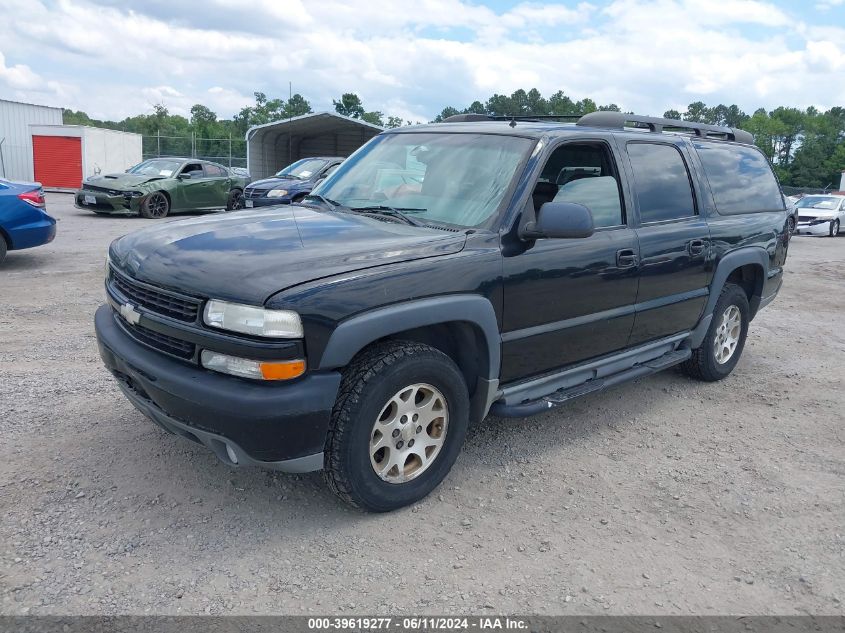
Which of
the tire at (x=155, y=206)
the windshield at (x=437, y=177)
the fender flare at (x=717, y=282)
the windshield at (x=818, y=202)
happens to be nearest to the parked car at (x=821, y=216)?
the windshield at (x=818, y=202)

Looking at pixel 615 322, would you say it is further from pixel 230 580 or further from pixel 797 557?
pixel 230 580

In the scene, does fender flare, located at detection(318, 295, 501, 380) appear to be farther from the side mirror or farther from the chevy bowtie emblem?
the chevy bowtie emblem

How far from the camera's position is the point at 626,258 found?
4289mm

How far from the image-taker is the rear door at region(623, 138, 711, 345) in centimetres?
452

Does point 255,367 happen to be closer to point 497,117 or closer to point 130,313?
point 130,313

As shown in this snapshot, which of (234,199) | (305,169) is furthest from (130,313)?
(234,199)

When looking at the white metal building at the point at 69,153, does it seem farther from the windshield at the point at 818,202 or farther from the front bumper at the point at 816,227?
the windshield at the point at 818,202

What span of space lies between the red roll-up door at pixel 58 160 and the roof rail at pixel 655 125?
2715 centimetres

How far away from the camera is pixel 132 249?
356 cm

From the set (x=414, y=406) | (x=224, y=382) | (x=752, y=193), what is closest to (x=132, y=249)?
(x=224, y=382)

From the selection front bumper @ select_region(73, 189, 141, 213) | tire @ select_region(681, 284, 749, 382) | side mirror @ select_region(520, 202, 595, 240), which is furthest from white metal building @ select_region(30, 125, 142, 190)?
side mirror @ select_region(520, 202, 595, 240)

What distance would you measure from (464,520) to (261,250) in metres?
1.61

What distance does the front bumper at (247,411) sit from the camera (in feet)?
9.46

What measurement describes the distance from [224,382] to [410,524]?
114 centimetres
